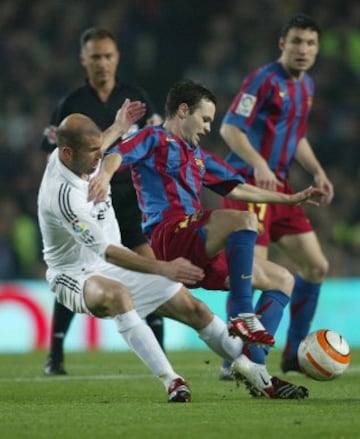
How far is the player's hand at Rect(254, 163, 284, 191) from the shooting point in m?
7.38

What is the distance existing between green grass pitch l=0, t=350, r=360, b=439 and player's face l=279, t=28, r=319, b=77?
1986 millimetres

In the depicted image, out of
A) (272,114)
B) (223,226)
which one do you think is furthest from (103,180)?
(272,114)

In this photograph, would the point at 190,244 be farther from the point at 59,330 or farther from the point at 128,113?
the point at 59,330

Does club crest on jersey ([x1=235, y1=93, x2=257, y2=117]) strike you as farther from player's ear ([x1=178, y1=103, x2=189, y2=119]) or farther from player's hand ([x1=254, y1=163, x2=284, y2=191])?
player's ear ([x1=178, y1=103, x2=189, y2=119])

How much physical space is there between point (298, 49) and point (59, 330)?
2.41 meters

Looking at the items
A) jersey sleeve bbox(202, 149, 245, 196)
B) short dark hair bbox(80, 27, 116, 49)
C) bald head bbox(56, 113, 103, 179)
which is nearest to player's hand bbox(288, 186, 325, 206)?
jersey sleeve bbox(202, 149, 245, 196)

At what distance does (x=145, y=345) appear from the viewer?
609cm

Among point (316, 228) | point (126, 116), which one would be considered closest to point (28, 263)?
point (316, 228)

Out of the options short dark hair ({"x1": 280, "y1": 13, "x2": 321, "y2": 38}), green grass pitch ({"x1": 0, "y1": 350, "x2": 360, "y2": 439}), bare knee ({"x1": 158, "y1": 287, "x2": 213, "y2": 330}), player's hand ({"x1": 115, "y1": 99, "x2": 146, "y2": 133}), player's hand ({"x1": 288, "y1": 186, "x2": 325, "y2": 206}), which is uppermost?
short dark hair ({"x1": 280, "y1": 13, "x2": 321, "y2": 38})

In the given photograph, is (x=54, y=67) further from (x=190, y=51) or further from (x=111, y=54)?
(x=111, y=54)

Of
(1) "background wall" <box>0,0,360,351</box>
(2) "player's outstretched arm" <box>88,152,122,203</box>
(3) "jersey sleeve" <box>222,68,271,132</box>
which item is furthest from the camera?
(1) "background wall" <box>0,0,360,351</box>

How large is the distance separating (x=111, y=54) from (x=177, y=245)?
7.64ft

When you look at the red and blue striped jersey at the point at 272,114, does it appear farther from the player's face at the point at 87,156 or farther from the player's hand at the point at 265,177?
the player's face at the point at 87,156

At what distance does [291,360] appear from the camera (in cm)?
802
